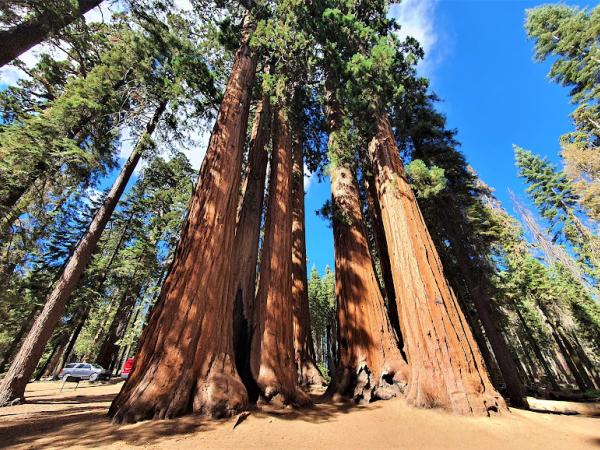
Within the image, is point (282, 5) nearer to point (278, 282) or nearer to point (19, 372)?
point (278, 282)

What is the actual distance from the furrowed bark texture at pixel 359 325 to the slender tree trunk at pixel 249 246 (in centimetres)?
194

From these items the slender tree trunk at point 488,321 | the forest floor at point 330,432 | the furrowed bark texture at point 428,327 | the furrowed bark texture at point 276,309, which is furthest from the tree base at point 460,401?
the slender tree trunk at point 488,321

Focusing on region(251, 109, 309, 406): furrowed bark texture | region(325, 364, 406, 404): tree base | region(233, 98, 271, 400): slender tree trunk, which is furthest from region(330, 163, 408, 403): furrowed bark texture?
region(233, 98, 271, 400): slender tree trunk

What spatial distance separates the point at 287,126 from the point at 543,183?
74.8 feet

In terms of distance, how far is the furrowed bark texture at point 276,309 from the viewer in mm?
4432

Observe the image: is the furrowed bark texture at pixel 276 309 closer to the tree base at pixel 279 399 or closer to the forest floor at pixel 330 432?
the tree base at pixel 279 399

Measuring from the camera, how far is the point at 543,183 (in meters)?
20.7

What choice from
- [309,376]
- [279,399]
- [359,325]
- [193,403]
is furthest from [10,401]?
[359,325]

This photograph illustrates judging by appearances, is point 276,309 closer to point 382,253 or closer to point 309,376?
point 309,376

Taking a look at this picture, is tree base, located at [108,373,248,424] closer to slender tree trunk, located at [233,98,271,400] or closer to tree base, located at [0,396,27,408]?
slender tree trunk, located at [233,98,271,400]

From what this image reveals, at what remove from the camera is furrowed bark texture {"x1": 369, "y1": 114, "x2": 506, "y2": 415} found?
3.89 metres

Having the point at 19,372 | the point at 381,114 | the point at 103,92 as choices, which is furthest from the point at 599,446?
the point at 103,92

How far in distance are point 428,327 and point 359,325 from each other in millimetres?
1633

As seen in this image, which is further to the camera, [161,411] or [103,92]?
[103,92]
